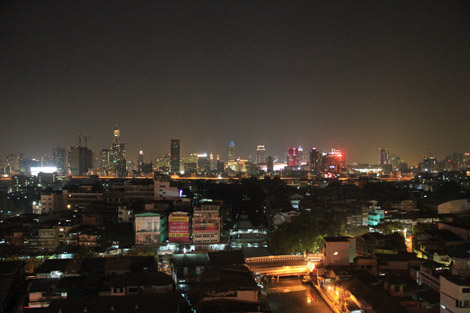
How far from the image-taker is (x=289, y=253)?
1012 centimetres

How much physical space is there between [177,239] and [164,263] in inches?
77.1

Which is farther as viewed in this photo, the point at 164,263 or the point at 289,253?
the point at 289,253

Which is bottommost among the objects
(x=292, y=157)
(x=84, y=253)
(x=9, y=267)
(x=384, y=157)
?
(x=84, y=253)

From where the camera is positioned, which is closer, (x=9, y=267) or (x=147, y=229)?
(x=9, y=267)

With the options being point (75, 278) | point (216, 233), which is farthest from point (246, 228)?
point (75, 278)

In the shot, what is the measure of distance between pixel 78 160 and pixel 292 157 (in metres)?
35.5

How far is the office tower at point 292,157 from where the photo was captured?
66.6 metres

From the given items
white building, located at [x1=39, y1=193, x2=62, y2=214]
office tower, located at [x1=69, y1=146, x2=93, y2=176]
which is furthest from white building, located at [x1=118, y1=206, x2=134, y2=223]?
office tower, located at [x1=69, y1=146, x2=93, y2=176]

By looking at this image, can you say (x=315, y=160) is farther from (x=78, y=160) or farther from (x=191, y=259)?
(x=191, y=259)

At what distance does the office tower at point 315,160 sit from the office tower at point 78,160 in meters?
29.7

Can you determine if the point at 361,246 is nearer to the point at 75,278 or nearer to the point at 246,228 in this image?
the point at 246,228

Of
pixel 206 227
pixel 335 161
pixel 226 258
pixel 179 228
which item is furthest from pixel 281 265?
pixel 335 161

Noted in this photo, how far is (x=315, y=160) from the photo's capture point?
5703 centimetres

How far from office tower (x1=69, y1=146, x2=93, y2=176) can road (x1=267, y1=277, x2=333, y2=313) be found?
3838cm
